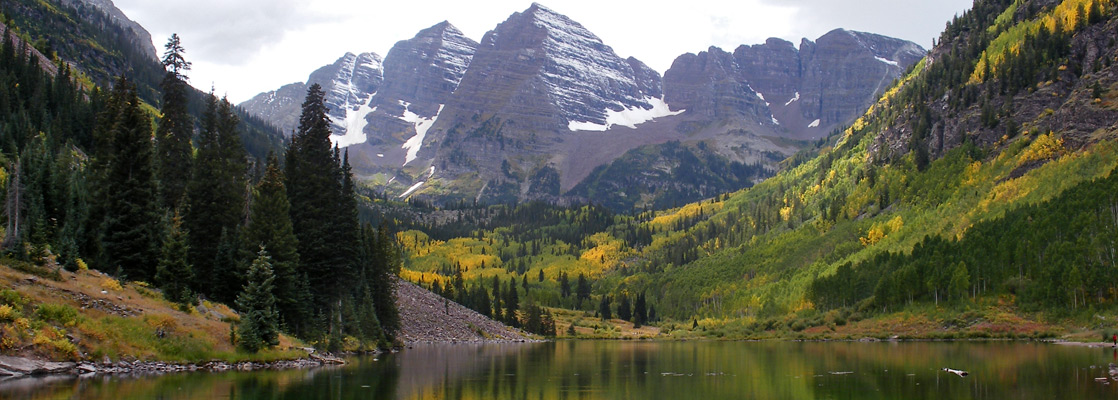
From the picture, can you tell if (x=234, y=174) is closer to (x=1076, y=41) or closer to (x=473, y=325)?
(x=473, y=325)

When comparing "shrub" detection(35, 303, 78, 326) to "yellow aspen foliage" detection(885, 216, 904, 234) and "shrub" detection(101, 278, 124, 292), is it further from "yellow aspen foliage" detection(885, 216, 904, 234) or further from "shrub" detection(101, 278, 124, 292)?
"yellow aspen foliage" detection(885, 216, 904, 234)

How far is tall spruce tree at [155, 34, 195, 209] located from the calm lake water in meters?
31.9

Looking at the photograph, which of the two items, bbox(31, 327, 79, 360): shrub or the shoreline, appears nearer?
the shoreline

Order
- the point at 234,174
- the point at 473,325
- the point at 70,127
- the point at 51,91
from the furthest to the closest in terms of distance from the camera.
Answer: the point at 473,325 < the point at 51,91 < the point at 70,127 < the point at 234,174

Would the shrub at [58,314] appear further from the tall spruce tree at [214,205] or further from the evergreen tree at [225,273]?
the evergreen tree at [225,273]

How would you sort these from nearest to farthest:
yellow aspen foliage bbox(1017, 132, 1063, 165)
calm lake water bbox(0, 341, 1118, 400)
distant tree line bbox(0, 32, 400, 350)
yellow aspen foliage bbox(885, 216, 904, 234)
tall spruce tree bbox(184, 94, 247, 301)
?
calm lake water bbox(0, 341, 1118, 400)
distant tree line bbox(0, 32, 400, 350)
tall spruce tree bbox(184, 94, 247, 301)
yellow aspen foliage bbox(1017, 132, 1063, 165)
yellow aspen foliage bbox(885, 216, 904, 234)

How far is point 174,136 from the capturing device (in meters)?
101

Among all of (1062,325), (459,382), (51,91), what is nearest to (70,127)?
(51,91)

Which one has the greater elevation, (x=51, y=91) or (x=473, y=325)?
(x=51, y=91)

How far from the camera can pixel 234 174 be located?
97.4 metres

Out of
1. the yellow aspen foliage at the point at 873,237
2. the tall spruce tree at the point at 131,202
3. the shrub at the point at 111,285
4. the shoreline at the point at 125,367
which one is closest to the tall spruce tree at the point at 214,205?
the tall spruce tree at the point at 131,202

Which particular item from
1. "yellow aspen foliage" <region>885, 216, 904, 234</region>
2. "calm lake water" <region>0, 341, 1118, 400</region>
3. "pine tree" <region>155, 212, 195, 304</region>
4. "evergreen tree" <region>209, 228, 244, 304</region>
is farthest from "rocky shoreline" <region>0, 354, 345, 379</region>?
"yellow aspen foliage" <region>885, 216, 904, 234</region>

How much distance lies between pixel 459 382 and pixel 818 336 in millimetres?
113266

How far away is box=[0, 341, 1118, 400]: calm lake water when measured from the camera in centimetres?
4862
